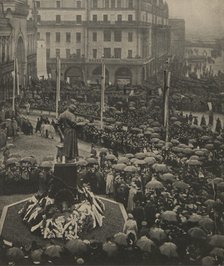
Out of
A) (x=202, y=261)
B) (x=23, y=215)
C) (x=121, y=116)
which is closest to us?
→ (x=202, y=261)

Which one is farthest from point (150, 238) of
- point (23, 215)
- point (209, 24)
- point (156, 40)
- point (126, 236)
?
point (156, 40)

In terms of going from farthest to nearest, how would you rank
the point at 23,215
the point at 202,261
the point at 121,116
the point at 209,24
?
1. the point at 121,116
2. the point at 209,24
3. the point at 23,215
4. the point at 202,261

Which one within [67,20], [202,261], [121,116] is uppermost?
[67,20]

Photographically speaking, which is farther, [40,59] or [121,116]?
[121,116]

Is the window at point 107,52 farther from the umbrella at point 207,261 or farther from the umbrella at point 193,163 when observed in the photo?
the umbrella at point 207,261

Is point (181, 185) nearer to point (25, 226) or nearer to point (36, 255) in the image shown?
point (25, 226)

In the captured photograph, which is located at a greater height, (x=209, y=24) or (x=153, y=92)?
(x=209, y=24)

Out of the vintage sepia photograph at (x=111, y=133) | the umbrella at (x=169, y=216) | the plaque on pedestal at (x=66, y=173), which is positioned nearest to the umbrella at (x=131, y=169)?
the vintage sepia photograph at (x=111, y=133)

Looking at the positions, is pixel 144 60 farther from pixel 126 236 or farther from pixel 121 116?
pixel 126 236
